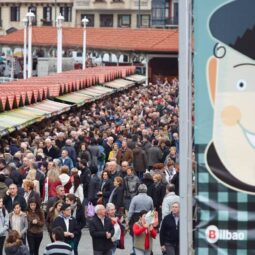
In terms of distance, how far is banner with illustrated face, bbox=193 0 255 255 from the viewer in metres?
6.46

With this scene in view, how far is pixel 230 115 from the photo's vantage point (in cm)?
649

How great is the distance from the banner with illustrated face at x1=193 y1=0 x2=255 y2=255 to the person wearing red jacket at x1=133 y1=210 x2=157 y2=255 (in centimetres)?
685

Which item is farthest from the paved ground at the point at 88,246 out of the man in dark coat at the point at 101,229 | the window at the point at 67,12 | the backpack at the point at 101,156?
the window at the point at 67,12

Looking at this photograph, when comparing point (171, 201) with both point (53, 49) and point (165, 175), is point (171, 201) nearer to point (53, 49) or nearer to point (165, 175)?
point (165, 175)

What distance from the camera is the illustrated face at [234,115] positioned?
6.48m

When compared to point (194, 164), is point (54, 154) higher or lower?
lower

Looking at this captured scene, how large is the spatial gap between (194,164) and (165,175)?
11748 mm

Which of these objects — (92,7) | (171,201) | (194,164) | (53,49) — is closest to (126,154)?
(171,201)

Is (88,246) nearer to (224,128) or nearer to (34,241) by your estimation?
(34,241)

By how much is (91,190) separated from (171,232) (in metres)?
4.44

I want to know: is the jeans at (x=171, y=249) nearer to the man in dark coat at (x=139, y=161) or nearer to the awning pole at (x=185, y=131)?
the awning pole at (x=185, y=131)

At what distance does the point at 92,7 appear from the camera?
101m

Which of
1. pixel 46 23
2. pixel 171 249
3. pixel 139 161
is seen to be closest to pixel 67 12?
pixel 46 23

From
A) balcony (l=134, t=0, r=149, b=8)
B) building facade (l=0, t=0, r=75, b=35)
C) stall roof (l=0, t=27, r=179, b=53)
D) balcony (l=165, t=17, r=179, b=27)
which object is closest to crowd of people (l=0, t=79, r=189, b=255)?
stall roof (l=0, t=27, r=179, b=53)
